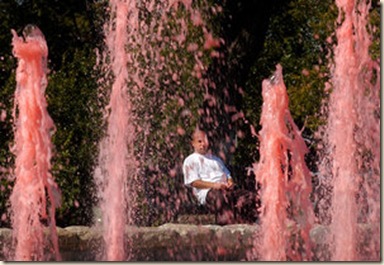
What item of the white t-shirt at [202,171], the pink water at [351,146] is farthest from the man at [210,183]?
the pink water at [351,146]

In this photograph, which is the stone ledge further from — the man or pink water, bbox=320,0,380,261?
the man

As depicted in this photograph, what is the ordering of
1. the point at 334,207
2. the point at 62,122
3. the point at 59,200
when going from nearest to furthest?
1. the point at 334,207
2. the point at 59,200
3. the point at 62,122

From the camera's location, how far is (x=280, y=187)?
749cm

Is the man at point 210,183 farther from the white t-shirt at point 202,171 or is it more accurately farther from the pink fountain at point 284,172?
the pink fountain at point 284,172

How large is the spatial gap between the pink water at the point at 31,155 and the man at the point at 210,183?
1.39 metres

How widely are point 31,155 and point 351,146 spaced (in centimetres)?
235

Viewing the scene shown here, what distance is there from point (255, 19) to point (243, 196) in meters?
3.69

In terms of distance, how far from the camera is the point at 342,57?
817 cm

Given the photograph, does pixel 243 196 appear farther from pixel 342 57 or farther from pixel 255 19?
pixel 255 19

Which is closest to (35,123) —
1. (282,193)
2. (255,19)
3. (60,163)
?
(282,193)

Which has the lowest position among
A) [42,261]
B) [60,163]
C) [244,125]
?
[42,261]

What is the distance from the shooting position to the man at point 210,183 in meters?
8.79

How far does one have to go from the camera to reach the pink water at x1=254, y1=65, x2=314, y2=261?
7168mm

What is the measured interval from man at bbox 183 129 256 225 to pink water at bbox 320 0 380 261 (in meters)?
0.86
